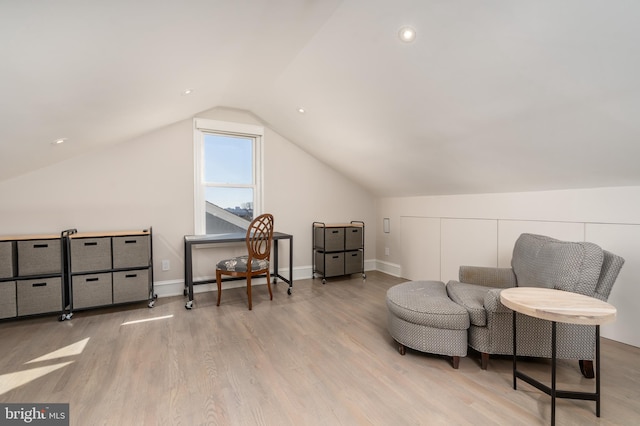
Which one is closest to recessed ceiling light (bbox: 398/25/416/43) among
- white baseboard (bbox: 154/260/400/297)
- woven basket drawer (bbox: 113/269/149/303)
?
woven basket drawer (bbox: 113/269/149/303)

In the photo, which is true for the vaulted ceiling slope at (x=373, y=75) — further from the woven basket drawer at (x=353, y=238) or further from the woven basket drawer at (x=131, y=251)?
the woven basket drawer at (x=353, y=238)

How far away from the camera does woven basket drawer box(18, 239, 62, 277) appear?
2.62 meters

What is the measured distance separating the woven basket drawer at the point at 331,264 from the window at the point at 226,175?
116 cm

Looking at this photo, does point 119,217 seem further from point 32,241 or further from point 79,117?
point 79,117

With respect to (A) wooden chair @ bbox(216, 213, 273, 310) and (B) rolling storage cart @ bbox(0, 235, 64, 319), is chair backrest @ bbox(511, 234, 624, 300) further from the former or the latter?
(B) rolling storage cart @ bbox(0, 235, 64, 319)

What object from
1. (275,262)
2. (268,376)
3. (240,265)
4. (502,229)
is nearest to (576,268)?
A: (502,229)

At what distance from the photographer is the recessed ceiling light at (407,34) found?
1802mm

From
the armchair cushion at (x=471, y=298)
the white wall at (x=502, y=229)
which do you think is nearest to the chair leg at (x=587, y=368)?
the armchair cushion at (x=471, y=298)

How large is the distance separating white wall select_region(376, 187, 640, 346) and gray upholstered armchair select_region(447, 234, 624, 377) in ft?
2.07

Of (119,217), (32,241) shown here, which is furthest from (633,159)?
(32,241)

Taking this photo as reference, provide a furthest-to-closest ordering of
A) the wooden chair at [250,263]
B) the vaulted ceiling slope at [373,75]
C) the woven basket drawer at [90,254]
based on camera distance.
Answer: the wooden chair at [250,263] → the woven basket drawer at [90,254] → the vaulted ceiling slope at [373,75]

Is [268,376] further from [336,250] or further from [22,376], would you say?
[336,250]

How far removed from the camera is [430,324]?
203 centimetres

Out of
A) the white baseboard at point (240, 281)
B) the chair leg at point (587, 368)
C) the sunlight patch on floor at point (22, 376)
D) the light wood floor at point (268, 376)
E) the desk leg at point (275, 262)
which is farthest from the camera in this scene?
the desk leg at point (275, 262)
